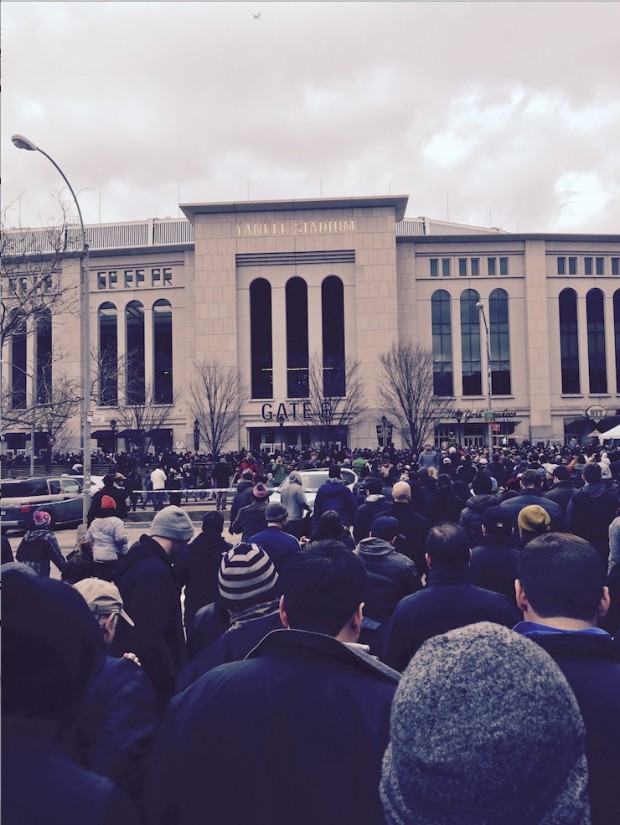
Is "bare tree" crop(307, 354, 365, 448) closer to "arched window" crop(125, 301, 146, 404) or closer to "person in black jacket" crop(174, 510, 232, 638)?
"arched window" crop(125, 301, 146, 404)

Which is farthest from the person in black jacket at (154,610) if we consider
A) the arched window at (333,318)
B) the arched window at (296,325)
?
the arched window at (296,325)

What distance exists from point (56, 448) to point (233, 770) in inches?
2291

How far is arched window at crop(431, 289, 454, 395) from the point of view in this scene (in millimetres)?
60781

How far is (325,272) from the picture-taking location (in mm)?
59406

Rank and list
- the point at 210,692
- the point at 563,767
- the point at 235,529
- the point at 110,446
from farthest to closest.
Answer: the point at 110,446
the point at 235,529
the point at 210,692
the point at 563,767

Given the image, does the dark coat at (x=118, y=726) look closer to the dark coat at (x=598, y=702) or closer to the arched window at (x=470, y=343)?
the dark coat at (x=598, y=702)

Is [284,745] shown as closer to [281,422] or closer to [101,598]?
[101,598]

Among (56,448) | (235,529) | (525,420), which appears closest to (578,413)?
(525,420)

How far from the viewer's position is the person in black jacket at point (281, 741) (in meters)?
2.01

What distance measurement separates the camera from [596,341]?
6253cm

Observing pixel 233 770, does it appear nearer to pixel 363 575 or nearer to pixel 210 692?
pixel 210 692

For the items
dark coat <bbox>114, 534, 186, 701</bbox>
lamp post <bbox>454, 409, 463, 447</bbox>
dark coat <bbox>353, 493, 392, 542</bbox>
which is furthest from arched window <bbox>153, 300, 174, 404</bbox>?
dark coat <bbox>114, 534, 186, 701</bbox>

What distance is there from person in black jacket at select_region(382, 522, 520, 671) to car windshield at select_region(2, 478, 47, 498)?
62.6 ft

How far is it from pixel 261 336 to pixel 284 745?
193 feet
